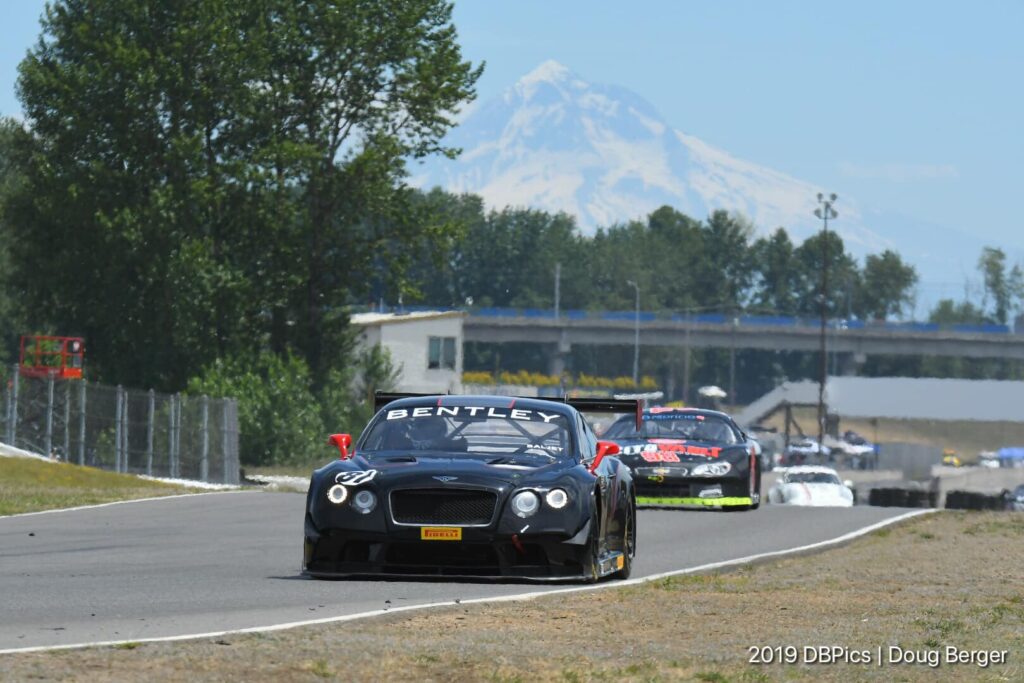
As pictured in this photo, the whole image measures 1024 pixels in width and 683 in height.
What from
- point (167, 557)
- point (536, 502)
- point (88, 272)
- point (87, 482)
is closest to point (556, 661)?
point (536, 502)

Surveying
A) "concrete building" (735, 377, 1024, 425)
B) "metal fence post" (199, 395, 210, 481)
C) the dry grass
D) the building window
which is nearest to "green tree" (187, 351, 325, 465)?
"metal fence post" (199, 395, 210, 481)

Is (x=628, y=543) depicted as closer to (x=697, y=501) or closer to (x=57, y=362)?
(x=697, y=501)

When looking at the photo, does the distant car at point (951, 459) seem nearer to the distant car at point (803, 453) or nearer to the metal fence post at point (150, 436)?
the distant car at point (803, 453)

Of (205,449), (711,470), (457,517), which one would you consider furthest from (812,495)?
(457,517)

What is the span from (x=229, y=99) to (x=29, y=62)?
5848mm

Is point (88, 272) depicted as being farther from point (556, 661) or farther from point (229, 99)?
point (556, 661)

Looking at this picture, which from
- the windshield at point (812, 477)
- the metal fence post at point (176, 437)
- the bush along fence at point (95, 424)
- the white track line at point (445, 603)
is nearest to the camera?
the white track line at point (445, 603)

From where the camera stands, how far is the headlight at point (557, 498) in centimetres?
1298

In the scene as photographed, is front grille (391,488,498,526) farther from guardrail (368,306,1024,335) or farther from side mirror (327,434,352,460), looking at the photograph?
guardrail (368,306,1024,335)

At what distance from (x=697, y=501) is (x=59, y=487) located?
11.2 metres

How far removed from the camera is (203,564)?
16.0m

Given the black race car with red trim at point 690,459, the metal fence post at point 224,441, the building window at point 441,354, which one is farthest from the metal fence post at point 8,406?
the building window at point 441,354

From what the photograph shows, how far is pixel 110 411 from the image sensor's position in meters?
39.7

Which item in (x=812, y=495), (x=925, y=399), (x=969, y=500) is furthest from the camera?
(x=925, y=399)
